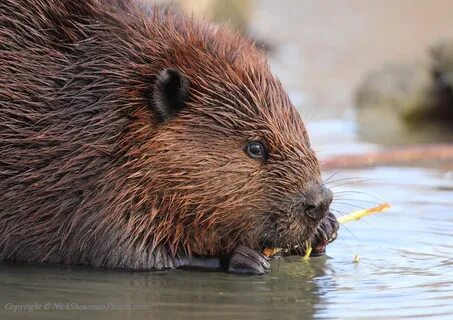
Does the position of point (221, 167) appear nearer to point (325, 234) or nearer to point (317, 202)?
point (317, 202)

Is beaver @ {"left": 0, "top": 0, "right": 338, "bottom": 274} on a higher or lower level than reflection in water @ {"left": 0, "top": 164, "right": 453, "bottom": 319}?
higher

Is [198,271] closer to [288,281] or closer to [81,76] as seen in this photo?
[288,281]

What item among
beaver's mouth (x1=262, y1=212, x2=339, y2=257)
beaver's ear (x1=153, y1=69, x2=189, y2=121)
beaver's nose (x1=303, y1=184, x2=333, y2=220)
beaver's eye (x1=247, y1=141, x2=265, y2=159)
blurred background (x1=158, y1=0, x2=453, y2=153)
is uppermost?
blurred background (x1=158, y1=0, x2=453, y2=153)

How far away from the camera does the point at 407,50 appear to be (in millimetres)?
19500

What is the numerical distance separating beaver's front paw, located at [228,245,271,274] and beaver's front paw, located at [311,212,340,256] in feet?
1.31

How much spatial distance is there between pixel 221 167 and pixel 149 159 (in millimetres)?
410

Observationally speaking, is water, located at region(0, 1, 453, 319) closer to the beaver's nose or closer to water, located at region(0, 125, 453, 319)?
water, located at region(0, 125, 453, 319)

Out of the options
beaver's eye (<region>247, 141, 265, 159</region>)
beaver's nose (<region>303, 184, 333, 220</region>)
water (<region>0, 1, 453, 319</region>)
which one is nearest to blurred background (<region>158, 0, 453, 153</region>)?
water (<region>0, 1, 453, 319</region>)

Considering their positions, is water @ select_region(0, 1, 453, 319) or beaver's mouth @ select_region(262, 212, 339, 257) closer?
water @ select_region(0, 1, 453, 319)

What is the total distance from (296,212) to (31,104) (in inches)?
65.0

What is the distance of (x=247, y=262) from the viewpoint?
6.91 meters

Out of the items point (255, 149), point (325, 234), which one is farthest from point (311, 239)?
point (255, 149)

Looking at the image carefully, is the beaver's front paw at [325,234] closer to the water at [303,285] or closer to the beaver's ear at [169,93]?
the water at [303,285]

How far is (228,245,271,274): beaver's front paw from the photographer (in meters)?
6.91
